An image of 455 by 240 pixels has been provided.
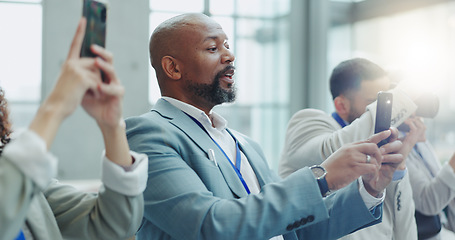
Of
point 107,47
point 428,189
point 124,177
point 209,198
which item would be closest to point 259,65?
point 107,47

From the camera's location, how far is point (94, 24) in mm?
836

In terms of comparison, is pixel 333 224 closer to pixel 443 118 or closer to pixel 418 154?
pixel 418 154

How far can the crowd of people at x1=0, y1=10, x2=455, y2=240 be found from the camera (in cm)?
78

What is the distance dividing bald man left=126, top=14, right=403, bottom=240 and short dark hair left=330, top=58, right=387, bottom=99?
0.69 m

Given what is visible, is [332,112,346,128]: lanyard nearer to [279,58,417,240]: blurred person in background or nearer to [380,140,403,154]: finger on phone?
[279,58,417,240]: blurred person in background

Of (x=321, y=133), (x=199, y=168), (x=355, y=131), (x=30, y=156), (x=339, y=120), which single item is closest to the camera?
(x=30, y=156)

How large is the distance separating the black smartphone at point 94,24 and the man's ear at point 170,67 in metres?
0.80

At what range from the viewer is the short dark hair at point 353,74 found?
2156mm

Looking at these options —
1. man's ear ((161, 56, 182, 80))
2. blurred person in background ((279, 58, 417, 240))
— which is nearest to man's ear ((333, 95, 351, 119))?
blurred person in background ((279, 58, 417, 240))

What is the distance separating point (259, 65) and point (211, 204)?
15.2 feet

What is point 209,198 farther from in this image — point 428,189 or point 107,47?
point 107,47

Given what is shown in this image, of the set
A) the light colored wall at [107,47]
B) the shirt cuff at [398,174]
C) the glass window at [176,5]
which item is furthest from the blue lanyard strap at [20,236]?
the glass window at [176,5]

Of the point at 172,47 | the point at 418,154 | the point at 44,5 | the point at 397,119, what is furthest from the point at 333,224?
the point at 44,5

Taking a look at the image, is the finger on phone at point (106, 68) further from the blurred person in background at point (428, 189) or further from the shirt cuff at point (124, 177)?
the blurred person in background at point (428, 189)
